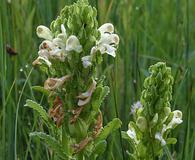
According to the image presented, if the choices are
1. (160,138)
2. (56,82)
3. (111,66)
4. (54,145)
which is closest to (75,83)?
(56,82)

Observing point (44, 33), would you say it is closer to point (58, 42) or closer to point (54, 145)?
point (58, 42)

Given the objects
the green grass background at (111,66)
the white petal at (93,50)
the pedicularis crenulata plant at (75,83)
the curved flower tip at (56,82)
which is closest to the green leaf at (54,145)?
the pedicularis crenulata plant at (75,83)

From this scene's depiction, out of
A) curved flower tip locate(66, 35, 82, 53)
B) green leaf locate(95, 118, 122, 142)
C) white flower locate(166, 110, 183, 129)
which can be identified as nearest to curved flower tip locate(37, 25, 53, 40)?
curved flower tip locate(66, 35, 82, 53)

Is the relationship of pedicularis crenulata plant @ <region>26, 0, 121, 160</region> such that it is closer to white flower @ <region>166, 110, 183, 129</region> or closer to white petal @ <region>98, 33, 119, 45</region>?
white petal @ <region>98, 33, 119, 45</region>

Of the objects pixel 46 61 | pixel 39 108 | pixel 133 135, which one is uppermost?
pixel 46 61

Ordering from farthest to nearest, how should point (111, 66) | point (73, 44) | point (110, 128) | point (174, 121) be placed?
point (111, 66)
point (174, 121)
point (110, 128)
point (73, 44)

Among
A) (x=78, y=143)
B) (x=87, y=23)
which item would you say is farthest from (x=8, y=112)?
(x=87, y=23)

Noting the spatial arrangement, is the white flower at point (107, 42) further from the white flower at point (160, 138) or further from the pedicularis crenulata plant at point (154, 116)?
the white flower at point (160, 138)
